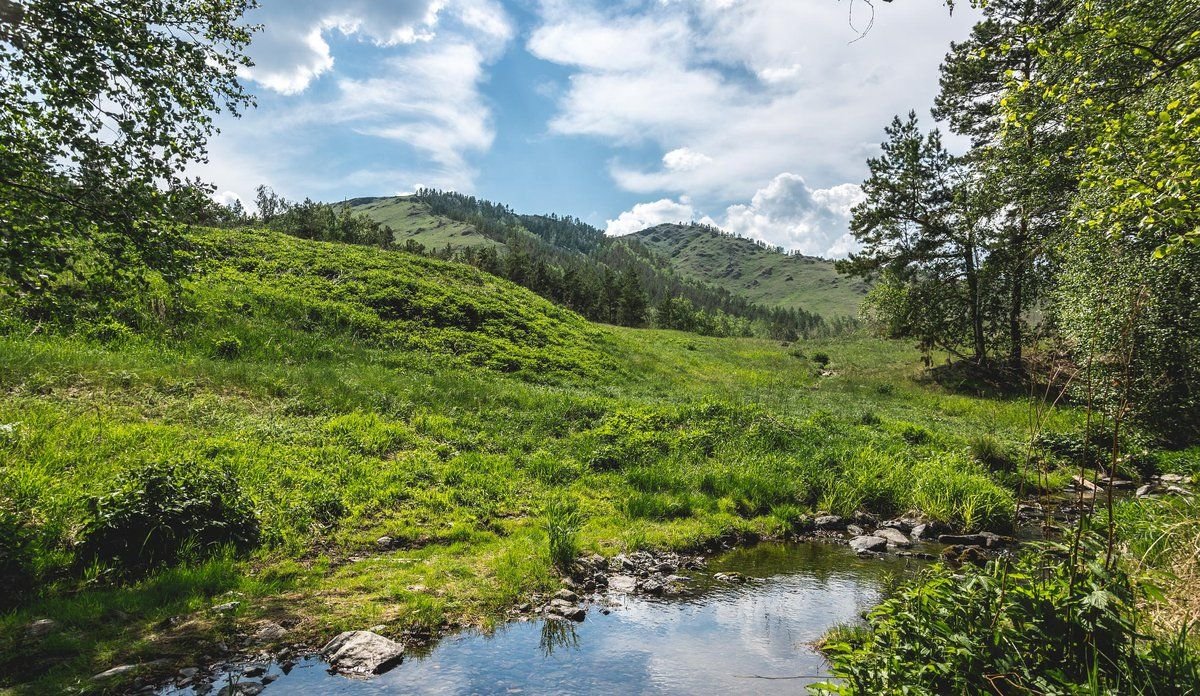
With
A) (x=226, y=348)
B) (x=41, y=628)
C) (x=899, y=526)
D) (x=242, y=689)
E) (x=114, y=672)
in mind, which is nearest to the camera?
(x=114, y=672)

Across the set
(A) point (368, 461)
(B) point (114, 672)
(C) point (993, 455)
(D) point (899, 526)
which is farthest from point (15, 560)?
(C) point (993, 455)

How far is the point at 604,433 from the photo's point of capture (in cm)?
1773

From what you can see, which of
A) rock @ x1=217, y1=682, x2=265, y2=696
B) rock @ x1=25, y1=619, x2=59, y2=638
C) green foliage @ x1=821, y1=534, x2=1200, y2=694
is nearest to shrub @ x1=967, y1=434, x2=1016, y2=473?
green foliage @ x1=821, y1=534, x2=1200, y2=694

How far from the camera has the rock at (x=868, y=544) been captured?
1226cm

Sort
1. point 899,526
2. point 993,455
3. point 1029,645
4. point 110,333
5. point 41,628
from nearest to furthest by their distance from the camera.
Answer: point 1029,645 < point 41,628 < point 899,526 < point 110,333 < point 993,455

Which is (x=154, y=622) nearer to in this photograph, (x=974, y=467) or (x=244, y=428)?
(x=244, y=428)

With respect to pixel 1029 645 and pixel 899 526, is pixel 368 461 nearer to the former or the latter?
pixel 1029 645

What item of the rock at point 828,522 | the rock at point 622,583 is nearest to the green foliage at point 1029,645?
the rock at point 622,583

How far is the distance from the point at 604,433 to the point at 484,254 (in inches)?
3214

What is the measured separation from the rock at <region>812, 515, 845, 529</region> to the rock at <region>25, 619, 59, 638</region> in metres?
14.1

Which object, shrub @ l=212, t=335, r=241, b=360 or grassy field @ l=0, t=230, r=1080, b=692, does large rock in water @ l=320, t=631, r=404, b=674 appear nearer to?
grassy field @ l=0, t=230, r=1080, b=692

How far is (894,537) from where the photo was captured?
12836mm

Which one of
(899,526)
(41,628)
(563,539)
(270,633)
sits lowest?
(899,526)

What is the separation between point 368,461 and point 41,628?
697cm
